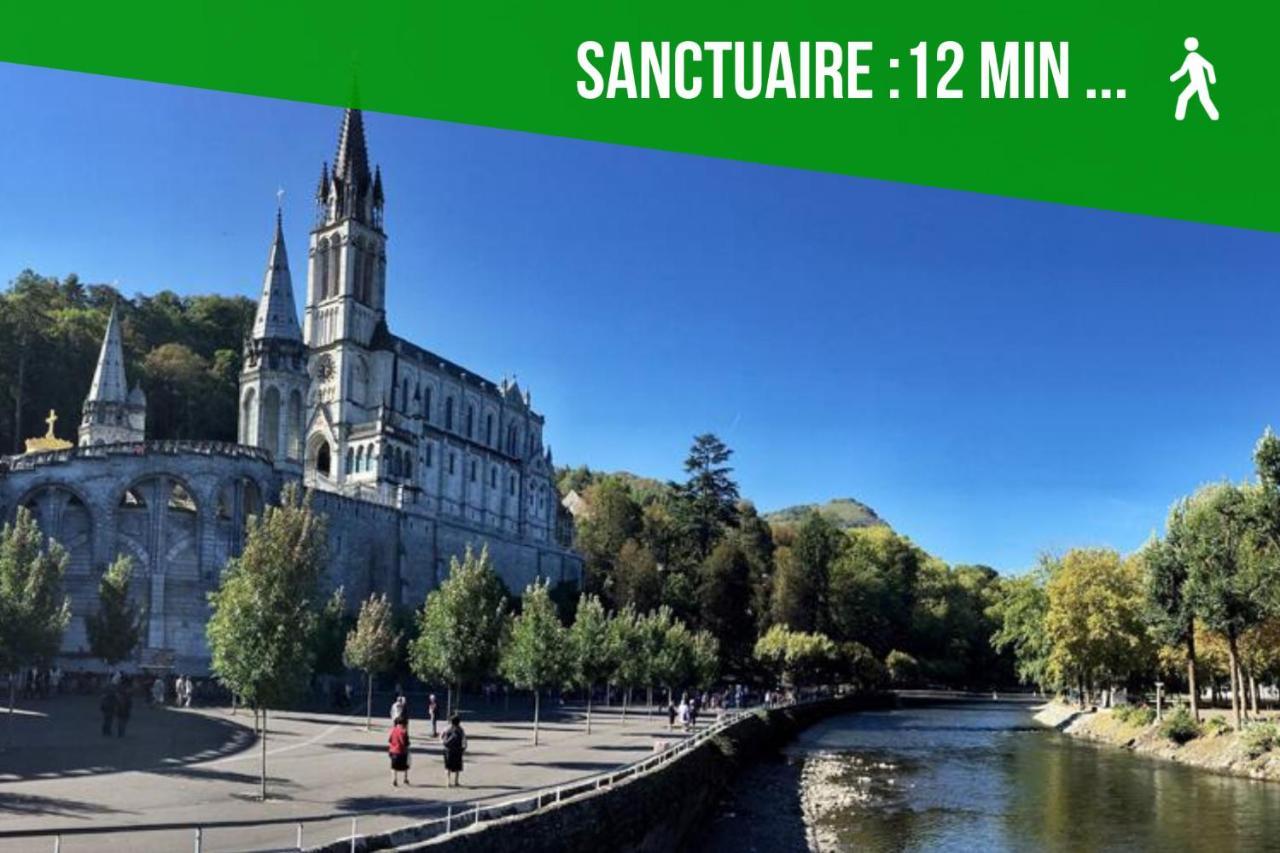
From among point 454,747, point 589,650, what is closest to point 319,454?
point 589,650

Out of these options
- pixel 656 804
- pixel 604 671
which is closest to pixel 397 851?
pixel 656 804

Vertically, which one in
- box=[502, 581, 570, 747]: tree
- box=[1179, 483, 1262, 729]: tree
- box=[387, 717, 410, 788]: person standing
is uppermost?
box=[1179, 483, 1262, 729]: tree

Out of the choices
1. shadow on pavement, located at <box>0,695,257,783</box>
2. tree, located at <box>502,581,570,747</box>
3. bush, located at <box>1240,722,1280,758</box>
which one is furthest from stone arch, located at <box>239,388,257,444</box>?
bush, located at <box>1240,722,1280,758</box>

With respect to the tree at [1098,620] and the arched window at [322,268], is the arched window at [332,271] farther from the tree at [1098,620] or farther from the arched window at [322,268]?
the tree at [1098,620]

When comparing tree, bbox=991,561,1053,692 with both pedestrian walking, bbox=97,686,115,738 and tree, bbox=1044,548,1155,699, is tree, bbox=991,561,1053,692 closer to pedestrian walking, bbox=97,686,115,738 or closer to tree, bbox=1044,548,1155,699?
tree, bbox=1044,548,1155,699

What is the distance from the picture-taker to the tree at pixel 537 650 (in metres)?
37.0

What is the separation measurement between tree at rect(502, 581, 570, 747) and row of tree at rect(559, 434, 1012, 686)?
51.3 m

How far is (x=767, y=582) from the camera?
114 meters

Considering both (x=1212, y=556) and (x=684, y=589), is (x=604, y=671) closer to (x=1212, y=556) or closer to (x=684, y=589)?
(x=1212, y=556)

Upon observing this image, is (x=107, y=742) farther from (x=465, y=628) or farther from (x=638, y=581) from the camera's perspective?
(x=638, y=581)

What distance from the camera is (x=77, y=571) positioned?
55.3m

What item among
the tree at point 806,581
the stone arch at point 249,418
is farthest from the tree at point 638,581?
the stone arch at point 249,418

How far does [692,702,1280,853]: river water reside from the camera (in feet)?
92.7

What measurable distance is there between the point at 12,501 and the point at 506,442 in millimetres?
58565
